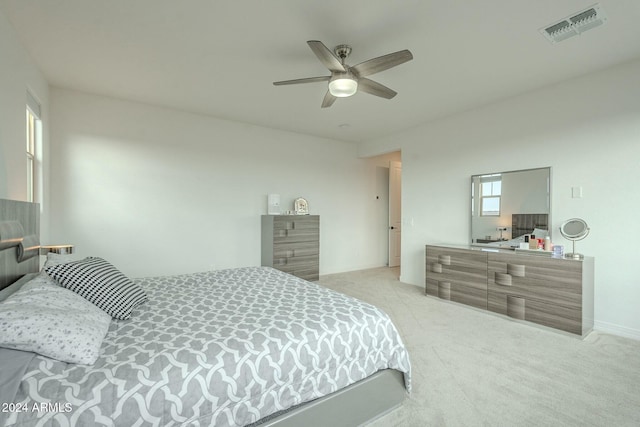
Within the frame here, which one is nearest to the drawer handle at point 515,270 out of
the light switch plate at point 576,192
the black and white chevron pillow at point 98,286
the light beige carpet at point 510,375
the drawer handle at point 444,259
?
the light beige carpet at point 510,375

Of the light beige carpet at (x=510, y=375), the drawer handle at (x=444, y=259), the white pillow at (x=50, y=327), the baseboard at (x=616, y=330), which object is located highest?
the white pillow at (x=50, y=327)

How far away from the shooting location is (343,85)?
240 centimetres

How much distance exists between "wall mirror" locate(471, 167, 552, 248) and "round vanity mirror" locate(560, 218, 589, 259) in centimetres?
18

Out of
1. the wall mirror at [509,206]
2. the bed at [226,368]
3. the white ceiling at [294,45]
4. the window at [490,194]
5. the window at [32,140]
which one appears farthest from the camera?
the window at [490,194]

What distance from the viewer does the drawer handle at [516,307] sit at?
3.15 m

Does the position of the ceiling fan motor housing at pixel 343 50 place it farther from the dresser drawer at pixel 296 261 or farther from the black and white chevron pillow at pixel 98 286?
the dresser drawer at pixel 296 261

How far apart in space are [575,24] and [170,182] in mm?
4627

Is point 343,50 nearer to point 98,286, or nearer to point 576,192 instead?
point 98,286

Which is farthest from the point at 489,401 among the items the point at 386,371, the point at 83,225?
the point at 83,225

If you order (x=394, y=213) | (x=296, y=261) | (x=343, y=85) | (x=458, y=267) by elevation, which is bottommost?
(x=296, y=261)

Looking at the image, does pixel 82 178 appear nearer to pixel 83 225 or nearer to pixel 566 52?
pixel 83 225

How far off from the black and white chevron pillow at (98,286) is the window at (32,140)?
2.00 metres

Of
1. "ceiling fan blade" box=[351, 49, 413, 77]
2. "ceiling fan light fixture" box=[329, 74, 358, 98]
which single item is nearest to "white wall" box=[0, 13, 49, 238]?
"ceiling fan light fixture" box=[329, 74, 358, 98]

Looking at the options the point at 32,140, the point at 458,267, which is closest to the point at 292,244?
the point at 458,267
